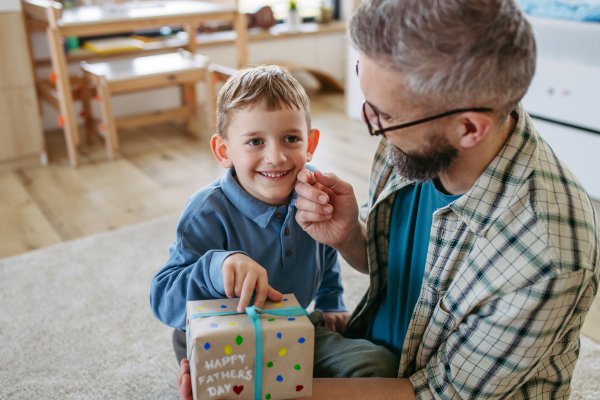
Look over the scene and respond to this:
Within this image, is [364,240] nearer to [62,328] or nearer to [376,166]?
[376,166]

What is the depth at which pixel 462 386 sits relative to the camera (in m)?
0.89

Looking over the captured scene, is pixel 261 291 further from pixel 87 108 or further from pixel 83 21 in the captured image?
pixel 87 108

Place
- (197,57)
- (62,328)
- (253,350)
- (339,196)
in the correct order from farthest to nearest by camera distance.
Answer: (197,57) < (62,328) < (339,196) < (253,350)

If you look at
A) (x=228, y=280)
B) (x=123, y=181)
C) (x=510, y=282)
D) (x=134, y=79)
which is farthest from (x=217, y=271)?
(x=134, y=79)

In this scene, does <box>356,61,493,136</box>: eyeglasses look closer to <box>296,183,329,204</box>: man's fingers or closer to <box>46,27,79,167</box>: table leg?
<box>296,183,329,204</box>: man's fingers

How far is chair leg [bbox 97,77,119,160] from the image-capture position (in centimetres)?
275

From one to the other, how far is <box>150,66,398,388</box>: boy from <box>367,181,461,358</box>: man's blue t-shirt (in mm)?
Answer: 70

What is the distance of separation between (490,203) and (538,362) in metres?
0.27

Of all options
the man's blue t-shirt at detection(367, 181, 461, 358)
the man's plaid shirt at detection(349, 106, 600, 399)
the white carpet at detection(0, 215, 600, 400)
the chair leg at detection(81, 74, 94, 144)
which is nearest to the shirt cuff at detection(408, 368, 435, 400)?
the man's plaid shirt at detection(349, 106, 600, 399)

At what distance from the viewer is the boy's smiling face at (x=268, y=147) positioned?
100cm

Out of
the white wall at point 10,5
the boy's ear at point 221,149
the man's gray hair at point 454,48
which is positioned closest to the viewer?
the man's gray hair at point 454,48

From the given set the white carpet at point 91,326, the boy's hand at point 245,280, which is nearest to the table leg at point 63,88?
the white carpet at point 91,326

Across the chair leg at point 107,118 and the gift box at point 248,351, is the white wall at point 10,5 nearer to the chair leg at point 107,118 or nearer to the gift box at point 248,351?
the chair leg at point 107,118

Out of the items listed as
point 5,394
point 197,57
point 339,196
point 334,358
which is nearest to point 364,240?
point 339,196
